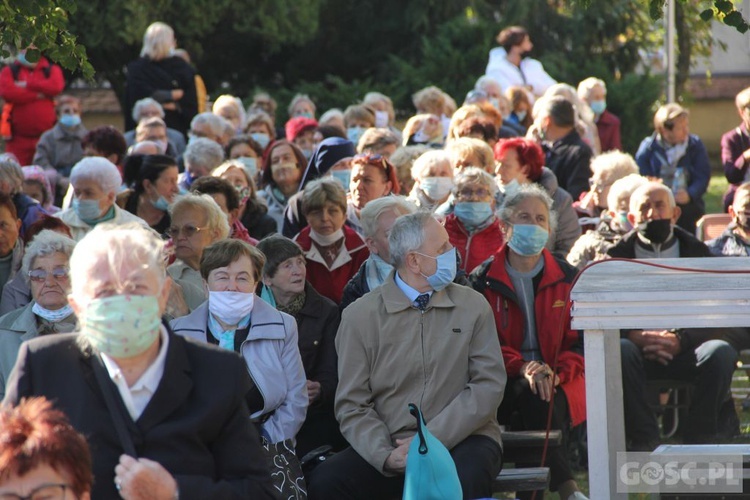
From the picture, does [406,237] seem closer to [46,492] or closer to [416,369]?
[416,369]

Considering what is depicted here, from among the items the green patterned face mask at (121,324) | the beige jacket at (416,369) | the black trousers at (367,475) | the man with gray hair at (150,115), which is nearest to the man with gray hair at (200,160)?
the man with gray hair at (150,115)

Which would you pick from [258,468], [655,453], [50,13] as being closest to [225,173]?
[50,13]

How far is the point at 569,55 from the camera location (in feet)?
76.7

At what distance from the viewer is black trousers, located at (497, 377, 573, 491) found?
6.75 metres

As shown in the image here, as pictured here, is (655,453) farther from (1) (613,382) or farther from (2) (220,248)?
(2) (220,248)

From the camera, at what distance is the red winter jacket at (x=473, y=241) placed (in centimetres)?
785

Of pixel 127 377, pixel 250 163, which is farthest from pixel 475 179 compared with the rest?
pixel 127 377

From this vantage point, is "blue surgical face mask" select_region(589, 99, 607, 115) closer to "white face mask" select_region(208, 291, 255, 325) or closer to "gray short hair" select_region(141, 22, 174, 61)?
"gray short hair" select_region(141, 22, 174, 61)

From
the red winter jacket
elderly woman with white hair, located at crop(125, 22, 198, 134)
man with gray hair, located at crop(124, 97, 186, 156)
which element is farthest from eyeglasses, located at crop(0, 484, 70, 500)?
elderly woman with white hair, located at crop(125, 22, 198, 134)

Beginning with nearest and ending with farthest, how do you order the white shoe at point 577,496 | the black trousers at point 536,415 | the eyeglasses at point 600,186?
1. the white shoe at point 577,496
2. the black trousers at point 536,415
3. the eyeglasses at point 600,186

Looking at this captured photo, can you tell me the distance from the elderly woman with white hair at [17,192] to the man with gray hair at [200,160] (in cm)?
183

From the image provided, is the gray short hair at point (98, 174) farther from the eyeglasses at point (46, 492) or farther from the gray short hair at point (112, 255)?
the eyeglasses at point (46, 492)

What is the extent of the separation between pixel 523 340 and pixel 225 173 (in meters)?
3.43

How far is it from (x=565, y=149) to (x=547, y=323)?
15.5 ft
